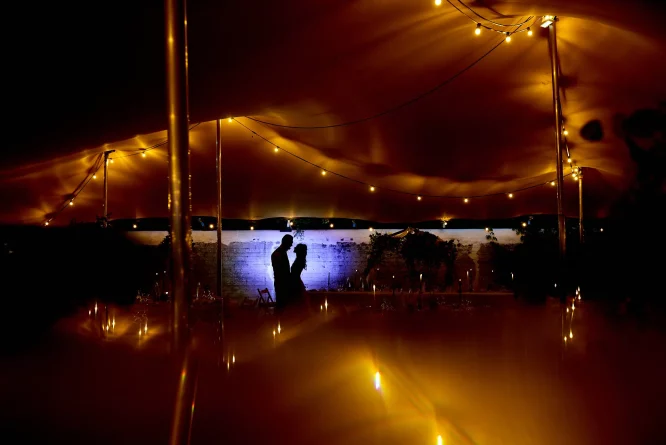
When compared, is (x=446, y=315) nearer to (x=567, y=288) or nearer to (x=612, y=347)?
(x=567, y=288)

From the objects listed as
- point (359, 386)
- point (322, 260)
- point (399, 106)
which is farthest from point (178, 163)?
point (322, 260)

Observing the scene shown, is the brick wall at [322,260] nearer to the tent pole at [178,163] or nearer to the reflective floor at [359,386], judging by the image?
→ the reflective floor at [359,386]

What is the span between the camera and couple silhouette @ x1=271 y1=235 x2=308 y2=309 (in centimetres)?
656

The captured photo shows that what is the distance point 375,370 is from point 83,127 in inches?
116

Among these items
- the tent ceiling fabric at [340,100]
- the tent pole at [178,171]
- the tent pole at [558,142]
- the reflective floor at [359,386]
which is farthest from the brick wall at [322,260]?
the tent pole at [178,171]

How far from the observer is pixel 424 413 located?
2.76m

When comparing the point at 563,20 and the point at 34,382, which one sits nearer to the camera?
the point at 34,382

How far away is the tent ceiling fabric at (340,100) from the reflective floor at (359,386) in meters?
1.72

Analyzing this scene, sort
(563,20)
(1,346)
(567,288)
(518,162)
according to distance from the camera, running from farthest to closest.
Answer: (518,162) < (567,288) < (1,346) < (563,20)

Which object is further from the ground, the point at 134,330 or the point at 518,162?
the point at 518,162

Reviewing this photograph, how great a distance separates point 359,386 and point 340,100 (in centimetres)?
288

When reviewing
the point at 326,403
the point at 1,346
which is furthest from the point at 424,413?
the point at 1,346

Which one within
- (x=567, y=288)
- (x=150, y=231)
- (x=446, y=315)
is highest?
(x=150, y=231)

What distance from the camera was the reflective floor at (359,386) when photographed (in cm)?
247
